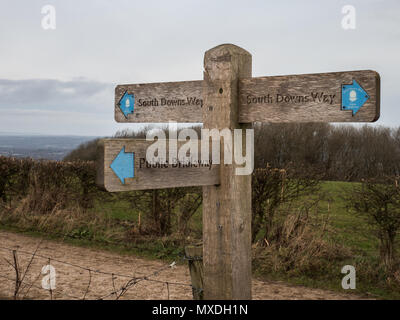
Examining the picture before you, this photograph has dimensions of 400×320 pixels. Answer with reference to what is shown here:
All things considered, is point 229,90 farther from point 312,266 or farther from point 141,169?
point 312,266

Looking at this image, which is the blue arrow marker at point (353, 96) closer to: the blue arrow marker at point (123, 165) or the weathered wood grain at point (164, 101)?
the weathered wood grain at point (164, 101)

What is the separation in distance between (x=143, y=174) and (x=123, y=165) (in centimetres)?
13

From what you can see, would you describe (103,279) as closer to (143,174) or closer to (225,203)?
(225,203)

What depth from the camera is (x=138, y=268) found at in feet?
22.5

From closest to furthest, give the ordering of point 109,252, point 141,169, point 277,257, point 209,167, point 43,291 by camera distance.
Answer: point 141,169 < point 209,167 < point 43,291 < point 277,257 < point 109,252

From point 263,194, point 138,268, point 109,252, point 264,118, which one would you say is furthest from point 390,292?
point 109,252

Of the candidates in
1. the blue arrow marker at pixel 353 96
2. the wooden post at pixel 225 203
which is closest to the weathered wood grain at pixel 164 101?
the wooden post at pixel 225 203

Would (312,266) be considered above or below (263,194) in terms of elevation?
below

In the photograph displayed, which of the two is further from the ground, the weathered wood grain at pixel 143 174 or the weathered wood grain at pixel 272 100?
the weathered wood grain at pixel 272 100

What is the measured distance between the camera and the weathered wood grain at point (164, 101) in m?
3.01

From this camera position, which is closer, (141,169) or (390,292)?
(141,169)

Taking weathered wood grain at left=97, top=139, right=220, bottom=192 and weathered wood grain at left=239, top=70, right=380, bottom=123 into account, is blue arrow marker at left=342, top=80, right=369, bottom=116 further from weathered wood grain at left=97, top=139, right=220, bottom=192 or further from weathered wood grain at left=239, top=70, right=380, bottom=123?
weathered wood grain at left=97, top=139, right=220, bottom=192

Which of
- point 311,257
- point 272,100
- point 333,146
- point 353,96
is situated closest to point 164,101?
point 272,100
